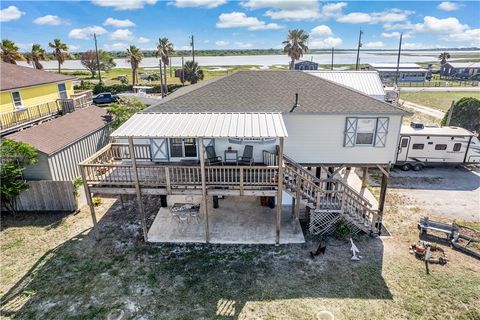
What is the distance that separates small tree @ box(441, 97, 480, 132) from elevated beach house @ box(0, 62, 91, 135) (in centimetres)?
3197

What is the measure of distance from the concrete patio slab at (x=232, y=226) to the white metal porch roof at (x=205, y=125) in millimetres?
4833

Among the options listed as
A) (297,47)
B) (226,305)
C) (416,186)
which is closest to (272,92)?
(226,305)

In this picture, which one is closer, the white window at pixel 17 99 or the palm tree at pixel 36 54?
the white window at pixel 17 99

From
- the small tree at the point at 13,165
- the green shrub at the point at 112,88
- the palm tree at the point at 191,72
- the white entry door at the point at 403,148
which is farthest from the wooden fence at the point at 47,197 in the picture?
the palm tree at the point at 191,72

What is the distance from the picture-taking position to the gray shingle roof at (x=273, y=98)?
514 inches

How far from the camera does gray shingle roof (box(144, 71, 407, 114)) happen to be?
514 inches

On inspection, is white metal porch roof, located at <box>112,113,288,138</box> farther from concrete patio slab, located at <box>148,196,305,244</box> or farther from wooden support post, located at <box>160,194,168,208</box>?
concrete patio slab, located at <box>148,196,305,244</box>

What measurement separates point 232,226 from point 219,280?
3.36m

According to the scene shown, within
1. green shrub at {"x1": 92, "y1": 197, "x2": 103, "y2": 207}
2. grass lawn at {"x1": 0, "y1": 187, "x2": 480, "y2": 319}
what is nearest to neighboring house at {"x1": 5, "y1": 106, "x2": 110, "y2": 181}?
green shrub at {"x1": 92, "y1": 197, "x2": 103, "y2": 207}

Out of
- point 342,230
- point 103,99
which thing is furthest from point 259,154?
point 103,99

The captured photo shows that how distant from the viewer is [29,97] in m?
19.8

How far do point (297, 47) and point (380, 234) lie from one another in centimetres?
4507

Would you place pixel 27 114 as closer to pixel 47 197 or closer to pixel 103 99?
pixel 47 197

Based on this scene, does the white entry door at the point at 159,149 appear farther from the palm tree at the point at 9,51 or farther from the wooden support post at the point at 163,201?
the palm tree at the point at 9,51
